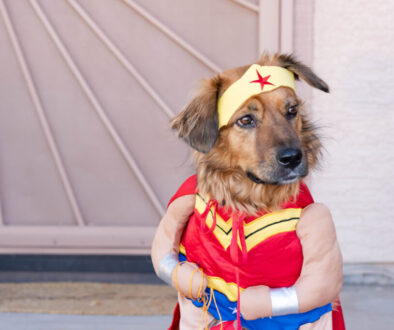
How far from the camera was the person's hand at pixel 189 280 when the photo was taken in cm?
157

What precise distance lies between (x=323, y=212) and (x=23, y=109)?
2564mm

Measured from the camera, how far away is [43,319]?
112 inches

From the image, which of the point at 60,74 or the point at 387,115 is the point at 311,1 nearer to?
the point at 387,115

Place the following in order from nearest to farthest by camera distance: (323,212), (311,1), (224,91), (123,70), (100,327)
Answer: (323,212)
(224,91)
(100,327)
(311,1)
(123,70)

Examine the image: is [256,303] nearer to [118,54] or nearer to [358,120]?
[358,120]

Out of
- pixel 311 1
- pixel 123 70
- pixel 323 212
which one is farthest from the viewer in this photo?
pixel 123 70

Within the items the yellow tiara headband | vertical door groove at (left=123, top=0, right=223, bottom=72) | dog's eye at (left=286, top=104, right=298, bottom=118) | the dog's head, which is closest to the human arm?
the dog's head

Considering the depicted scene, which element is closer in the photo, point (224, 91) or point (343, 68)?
point (224, 91)

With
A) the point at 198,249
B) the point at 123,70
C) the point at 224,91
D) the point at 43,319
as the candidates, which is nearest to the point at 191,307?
the point at 198,249

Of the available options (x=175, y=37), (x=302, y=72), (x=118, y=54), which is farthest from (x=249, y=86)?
(x=118, y=54)

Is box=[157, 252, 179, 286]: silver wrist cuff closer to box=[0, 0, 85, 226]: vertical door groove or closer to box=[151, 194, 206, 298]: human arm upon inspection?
box=[151, 194, 206, 298]: human arm

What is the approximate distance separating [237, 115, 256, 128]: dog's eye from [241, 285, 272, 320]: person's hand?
1.65 ft

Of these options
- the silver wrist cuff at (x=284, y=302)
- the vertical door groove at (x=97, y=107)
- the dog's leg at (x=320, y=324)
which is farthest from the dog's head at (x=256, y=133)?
the vertical door groove at (x=97, y=107)

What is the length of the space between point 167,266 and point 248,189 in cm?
36
